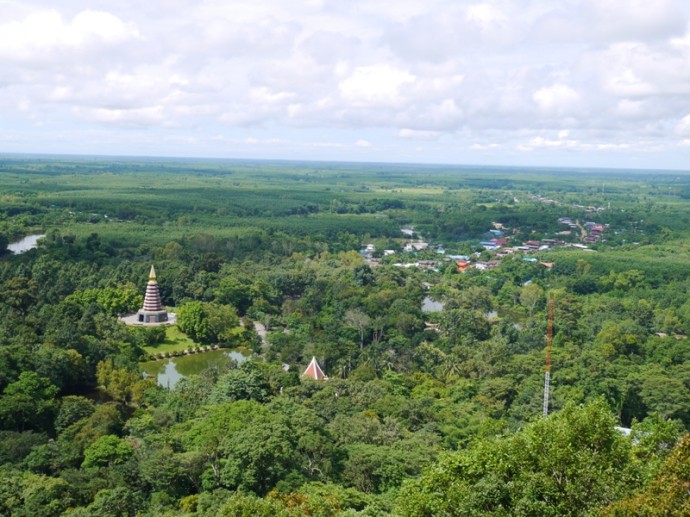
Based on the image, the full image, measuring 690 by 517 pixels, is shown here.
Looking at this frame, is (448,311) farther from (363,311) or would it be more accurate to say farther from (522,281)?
(522,281)

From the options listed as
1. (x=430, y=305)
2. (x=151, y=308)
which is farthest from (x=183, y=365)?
(x=430, y=305)

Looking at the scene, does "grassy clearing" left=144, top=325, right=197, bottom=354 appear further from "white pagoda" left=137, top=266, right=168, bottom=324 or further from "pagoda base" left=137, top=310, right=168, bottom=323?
"white pagoda" left=137, top=266, right=168, bottom=324

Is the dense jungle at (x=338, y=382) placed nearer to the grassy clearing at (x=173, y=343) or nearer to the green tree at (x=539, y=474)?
the green tree at (x=539, y=474)

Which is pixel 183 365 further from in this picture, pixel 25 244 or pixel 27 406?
pixel 25 244

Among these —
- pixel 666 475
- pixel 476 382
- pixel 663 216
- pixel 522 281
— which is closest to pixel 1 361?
pixel 476 382

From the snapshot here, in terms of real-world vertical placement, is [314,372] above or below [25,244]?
above

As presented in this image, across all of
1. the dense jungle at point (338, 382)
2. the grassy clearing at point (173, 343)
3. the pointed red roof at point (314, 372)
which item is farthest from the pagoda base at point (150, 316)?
the pointed red roof at point (314, 372)
